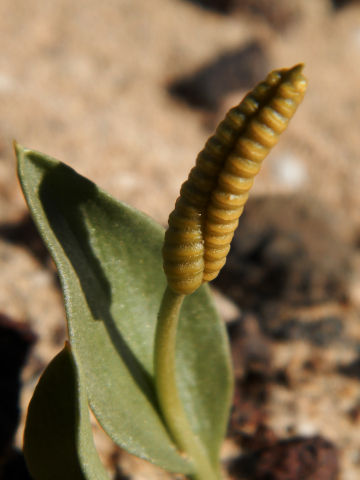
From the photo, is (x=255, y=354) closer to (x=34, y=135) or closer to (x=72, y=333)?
(x=72, y=333)

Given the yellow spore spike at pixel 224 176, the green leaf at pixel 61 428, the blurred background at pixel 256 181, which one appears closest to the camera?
the yellow spore spike at pixel 224 176

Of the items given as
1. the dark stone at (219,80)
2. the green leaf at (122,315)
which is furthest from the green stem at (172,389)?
the dark stone at (219,80)

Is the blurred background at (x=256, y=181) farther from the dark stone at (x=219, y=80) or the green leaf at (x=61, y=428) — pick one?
the green leaf at (x=61, y=428)

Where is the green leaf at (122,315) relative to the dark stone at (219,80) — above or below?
below

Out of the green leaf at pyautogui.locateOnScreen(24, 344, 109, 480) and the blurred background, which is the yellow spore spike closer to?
the green leaf at pyautogui.locateOnScreen(24, 344, 109, 480)

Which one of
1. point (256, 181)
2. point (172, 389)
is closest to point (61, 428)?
point (172, 389)

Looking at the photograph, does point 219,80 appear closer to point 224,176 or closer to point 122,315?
point 122,315
